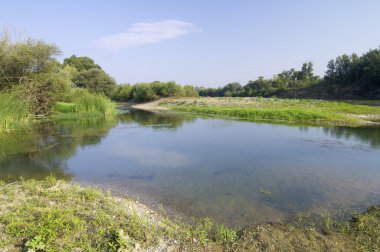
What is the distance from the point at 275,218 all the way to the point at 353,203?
6.84 ft

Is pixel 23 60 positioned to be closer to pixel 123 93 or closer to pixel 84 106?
pixel 84 106

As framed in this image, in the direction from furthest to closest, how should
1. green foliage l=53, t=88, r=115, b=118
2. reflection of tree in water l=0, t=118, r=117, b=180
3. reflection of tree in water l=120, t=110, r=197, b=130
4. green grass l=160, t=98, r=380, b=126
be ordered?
green foliage l=53, t=88, r=115, b=118 < green grass l=160, t=98, r=380, b=126 < reflection of tree in water l=120, t=110, r=197, b=130 < reflection of tree in water l=0, t=118, r=117, b=180

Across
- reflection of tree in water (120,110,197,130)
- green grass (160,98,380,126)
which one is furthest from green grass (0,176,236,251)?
green grass (160,98,380,126)

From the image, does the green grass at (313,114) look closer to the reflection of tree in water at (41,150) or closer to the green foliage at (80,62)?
the reflection of tree in water at (41,150)

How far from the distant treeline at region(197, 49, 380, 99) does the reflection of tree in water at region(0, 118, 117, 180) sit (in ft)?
155

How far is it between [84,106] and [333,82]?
50.7 metres

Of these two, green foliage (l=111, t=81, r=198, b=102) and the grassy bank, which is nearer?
the grassy bank

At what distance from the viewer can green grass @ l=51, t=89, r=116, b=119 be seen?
27125mm

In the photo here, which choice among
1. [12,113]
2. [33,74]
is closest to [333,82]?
[33,74]

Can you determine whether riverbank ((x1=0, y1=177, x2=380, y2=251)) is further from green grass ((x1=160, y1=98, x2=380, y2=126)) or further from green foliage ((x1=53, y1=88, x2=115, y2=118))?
green foliage ((x1=53, y1=88, x2=115, y2=118))

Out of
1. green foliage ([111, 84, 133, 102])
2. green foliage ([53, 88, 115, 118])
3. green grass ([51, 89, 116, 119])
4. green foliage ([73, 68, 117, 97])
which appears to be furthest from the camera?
green foliage ([111, 84, 133, 102])

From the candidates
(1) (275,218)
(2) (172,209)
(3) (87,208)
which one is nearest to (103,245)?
(3) (87,208)

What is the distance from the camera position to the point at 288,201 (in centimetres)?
630

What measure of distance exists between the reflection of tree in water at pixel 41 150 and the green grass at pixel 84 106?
9.52m
